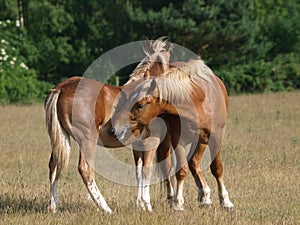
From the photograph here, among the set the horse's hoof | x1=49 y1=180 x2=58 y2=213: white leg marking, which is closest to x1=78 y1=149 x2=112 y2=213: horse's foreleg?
x1=49 y1=180 x2=58 y2=213: white leg marking

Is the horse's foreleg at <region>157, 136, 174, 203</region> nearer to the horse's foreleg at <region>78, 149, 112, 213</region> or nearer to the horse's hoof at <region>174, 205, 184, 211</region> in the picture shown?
the horse's hoof at <region>174, 205, 184, 211</region>

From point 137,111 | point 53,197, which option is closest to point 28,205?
point 53,197

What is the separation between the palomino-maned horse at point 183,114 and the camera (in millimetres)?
7773

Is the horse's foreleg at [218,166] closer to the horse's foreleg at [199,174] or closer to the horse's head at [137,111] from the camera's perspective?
the horse's foreleg at [199,174]

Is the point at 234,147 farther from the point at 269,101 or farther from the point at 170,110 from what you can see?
the point at 269,101

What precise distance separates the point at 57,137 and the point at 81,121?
36 centimetres

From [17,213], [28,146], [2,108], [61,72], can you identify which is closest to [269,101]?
[2,108]

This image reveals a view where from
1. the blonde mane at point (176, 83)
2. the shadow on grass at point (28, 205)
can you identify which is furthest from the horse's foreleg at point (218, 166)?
the shadow on grass at point (28, 205)

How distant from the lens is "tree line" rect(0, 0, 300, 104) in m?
30.1

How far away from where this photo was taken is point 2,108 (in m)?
25.5

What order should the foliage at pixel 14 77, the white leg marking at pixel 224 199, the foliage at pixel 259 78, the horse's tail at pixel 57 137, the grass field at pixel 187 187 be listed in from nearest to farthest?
the grass field at pixel 187 187 < the horse's tail at pixel 57 137 < the white leg marking at pixel 224 199 < the foliage at pixel 14 77 < the foliage at pixel 259 78

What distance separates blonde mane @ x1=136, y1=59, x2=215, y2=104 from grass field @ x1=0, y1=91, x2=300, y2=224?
1.39 metres

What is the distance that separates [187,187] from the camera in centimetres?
990

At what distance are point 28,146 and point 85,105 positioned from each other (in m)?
7.03
